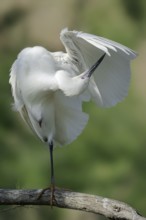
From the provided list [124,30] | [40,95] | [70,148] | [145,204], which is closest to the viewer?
[40,95]

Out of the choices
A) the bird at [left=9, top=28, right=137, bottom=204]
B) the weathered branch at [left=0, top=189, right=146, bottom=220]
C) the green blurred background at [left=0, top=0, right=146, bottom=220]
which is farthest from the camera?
the green blurred background at [left=0, top=0, right=146, bottom=220]

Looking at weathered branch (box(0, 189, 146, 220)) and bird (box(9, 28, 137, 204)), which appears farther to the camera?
bird (box(9, 28, 137, 204))

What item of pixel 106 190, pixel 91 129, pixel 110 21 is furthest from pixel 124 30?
pixel 106 190

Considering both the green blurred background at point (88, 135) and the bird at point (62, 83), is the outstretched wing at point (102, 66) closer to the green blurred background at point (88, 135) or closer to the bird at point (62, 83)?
the bird at point (62, 83)

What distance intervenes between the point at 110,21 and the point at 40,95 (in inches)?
107

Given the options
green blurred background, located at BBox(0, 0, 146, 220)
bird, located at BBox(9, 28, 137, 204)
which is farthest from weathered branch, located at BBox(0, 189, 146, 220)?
green blurred background, located at BBox(0, 0, 146, 220)

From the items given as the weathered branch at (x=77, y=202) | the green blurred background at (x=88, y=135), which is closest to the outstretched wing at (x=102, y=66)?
the weathered branch at (x=77, y=202)

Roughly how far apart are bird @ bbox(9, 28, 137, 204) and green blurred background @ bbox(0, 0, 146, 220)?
1.56 m

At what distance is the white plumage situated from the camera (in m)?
2.43

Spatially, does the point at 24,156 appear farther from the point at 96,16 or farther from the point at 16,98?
the point at 16,98

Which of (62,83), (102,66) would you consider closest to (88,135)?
(102,66)

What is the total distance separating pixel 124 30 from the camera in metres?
5.11

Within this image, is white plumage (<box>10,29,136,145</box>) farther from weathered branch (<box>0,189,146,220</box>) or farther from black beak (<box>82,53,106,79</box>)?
weathered branch (<box>0,189,146,220</box>)

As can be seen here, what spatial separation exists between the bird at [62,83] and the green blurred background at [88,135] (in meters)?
1.56
